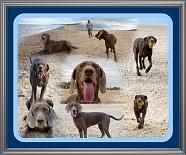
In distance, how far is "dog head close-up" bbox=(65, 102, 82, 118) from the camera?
0.93 m

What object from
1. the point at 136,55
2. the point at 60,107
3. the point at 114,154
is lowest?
the point at 114,154

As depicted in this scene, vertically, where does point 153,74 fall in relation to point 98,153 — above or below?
above

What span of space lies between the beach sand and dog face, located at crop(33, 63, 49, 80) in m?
0.01

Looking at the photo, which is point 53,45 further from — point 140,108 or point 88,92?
point 140,108

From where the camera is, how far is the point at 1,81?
93 cm

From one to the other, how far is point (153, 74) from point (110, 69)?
11cm

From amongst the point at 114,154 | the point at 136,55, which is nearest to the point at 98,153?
the point at 114,154

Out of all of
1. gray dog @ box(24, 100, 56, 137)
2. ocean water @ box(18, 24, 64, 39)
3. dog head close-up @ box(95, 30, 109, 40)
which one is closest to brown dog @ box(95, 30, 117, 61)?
dog head close-up @ box(95, 30, 109, 40)

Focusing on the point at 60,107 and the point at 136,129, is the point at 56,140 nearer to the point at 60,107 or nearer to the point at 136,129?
the point at 60,107

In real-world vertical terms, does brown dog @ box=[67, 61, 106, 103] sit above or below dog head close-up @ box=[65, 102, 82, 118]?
above

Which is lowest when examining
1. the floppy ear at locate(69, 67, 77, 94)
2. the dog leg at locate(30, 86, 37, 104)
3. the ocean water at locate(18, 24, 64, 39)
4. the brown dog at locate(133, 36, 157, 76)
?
the dog leg at locate(30, 86, 37, 104)

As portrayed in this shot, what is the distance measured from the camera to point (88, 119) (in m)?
0.93

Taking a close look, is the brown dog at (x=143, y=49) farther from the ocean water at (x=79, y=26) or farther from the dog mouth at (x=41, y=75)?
the dog mouth at (x=41, y=75)

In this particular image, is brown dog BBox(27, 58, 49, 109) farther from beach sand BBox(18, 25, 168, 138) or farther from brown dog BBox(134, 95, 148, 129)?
brown dog BBox(134, 95, 148, 129)
